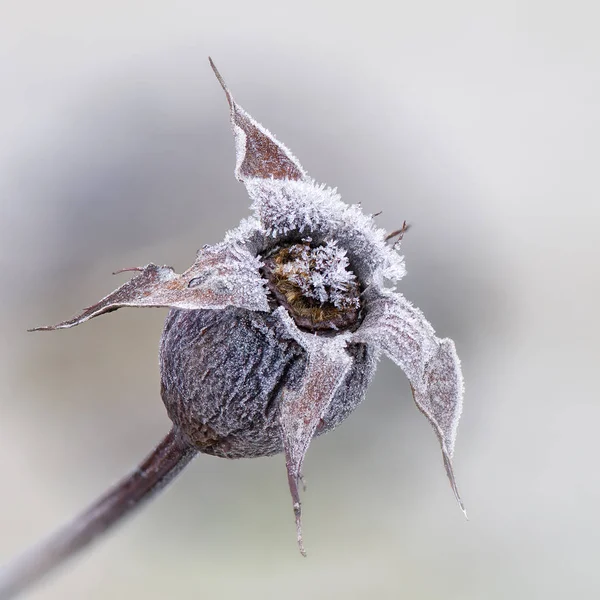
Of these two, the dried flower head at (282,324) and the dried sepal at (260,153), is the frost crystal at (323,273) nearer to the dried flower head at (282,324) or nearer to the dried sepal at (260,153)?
the dried flower head at (282,324)

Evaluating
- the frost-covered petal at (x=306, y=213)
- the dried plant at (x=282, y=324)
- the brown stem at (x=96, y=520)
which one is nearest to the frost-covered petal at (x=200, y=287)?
the dried plant at (x=282, y=324)

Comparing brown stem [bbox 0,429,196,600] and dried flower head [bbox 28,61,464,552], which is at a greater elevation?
dried flower head [bbox 28,61,464,552]

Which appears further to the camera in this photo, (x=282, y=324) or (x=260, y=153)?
(x=260, y=153)

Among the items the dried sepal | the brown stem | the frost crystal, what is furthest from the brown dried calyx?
the brown stem

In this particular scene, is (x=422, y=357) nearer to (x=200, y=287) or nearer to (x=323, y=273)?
(x=323, y=273)

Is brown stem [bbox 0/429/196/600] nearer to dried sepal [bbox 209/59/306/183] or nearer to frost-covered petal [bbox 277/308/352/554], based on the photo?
frost-covered petal [bbox 277/308/352/554]

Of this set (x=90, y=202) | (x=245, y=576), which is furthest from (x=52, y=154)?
(x=245, y=576)

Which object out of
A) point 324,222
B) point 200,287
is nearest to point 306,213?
point 324,222

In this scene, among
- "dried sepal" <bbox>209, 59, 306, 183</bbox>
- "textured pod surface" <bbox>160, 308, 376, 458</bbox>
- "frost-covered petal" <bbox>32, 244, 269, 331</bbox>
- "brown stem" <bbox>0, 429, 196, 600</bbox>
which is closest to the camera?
"frost-covered petal" <bbox>32, 244, 269, 331</bbox>
